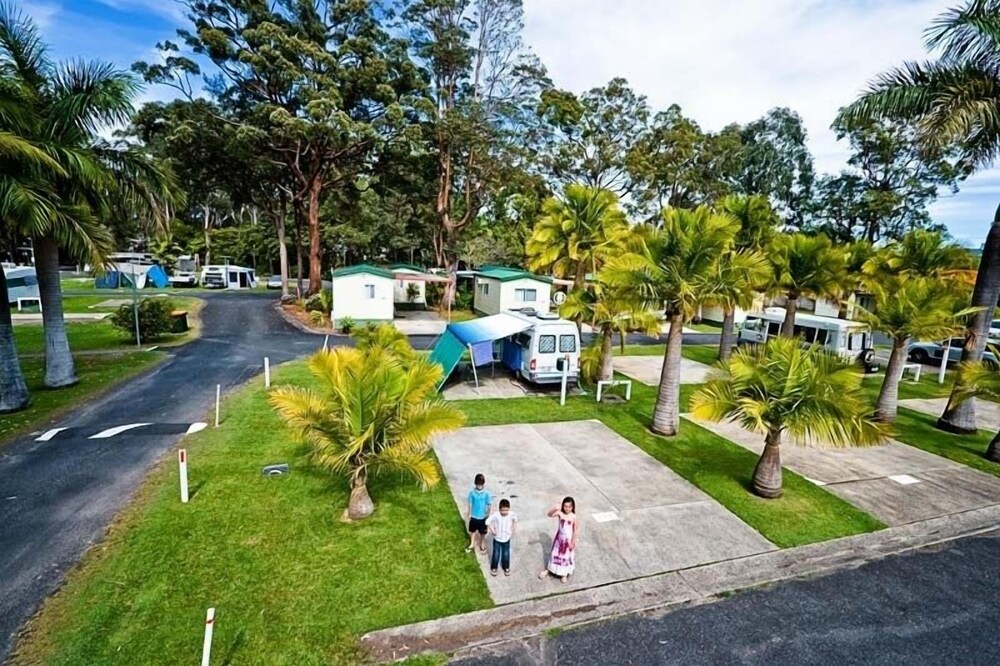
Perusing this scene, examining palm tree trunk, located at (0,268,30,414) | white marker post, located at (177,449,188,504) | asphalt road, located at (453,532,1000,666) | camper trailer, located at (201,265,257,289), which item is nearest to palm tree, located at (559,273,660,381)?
asphalt road, located at (453,532,1000,666)

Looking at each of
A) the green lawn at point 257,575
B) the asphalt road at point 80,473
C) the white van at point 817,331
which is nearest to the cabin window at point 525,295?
the white van at point 817,331

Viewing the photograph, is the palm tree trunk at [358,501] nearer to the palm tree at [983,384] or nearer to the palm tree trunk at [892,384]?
the palm tree at [983,384]

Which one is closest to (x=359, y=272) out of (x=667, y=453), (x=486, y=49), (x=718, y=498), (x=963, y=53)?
(x=486, y=49)

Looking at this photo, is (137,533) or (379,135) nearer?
(137,533)

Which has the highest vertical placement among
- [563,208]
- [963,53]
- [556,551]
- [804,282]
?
[963,53]

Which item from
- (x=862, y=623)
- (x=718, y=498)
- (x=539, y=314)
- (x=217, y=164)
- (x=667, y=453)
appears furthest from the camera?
(x=217, y=164)

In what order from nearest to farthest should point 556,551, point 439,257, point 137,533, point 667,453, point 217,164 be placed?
point 556,551 → point 137,533 → point 667,453 → point 217,164 → point 439,257

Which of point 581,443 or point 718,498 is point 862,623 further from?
point 581,443
